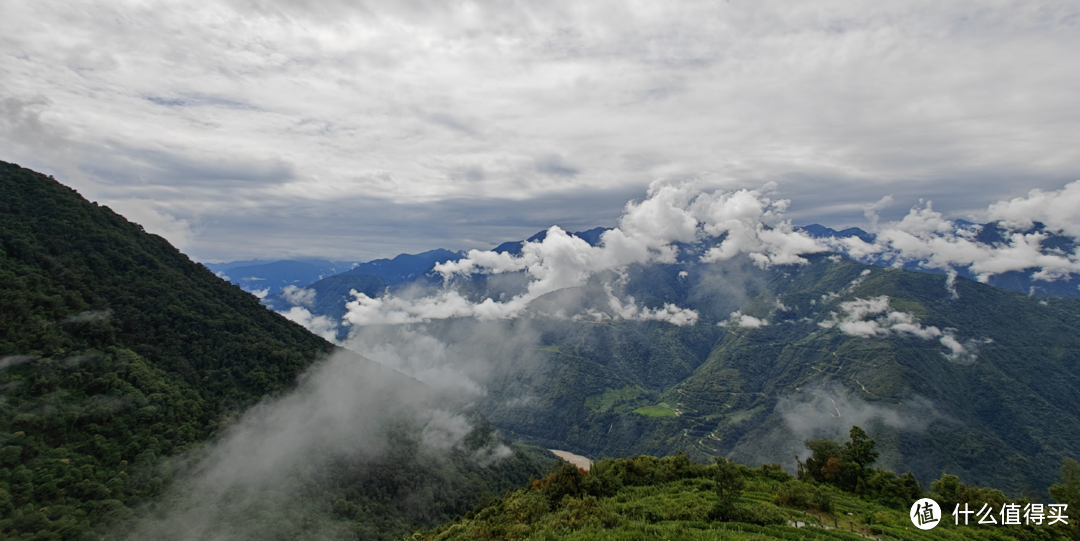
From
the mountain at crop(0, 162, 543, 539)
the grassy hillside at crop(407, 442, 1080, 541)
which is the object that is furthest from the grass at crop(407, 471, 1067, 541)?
the mountain at crop(0, 162, 543, 539)

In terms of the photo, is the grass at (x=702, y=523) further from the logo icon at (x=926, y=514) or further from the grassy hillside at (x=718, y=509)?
→ the logo icon at (x=926, y=514)

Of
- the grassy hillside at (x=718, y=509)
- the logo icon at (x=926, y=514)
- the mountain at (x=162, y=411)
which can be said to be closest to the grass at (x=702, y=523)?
the grassy hillside at (x=718, y=509)

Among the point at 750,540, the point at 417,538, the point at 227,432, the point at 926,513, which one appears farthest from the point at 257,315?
the point at 926,513

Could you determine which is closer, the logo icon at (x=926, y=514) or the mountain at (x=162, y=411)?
the logo icon at (x=926, y=514)

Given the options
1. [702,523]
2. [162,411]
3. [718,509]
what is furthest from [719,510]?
[162,411]

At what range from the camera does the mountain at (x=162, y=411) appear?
72.9 metres

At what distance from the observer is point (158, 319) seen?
358 feet

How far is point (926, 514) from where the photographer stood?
3938 cm

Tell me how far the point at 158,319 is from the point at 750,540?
141 metres

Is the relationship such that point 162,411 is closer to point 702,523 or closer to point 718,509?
point 702,523

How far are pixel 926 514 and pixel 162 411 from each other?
441 ft

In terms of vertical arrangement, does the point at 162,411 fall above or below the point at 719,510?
below

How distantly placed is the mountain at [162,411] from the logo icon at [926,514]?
108836mm

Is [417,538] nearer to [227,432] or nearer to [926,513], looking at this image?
[227,432]
